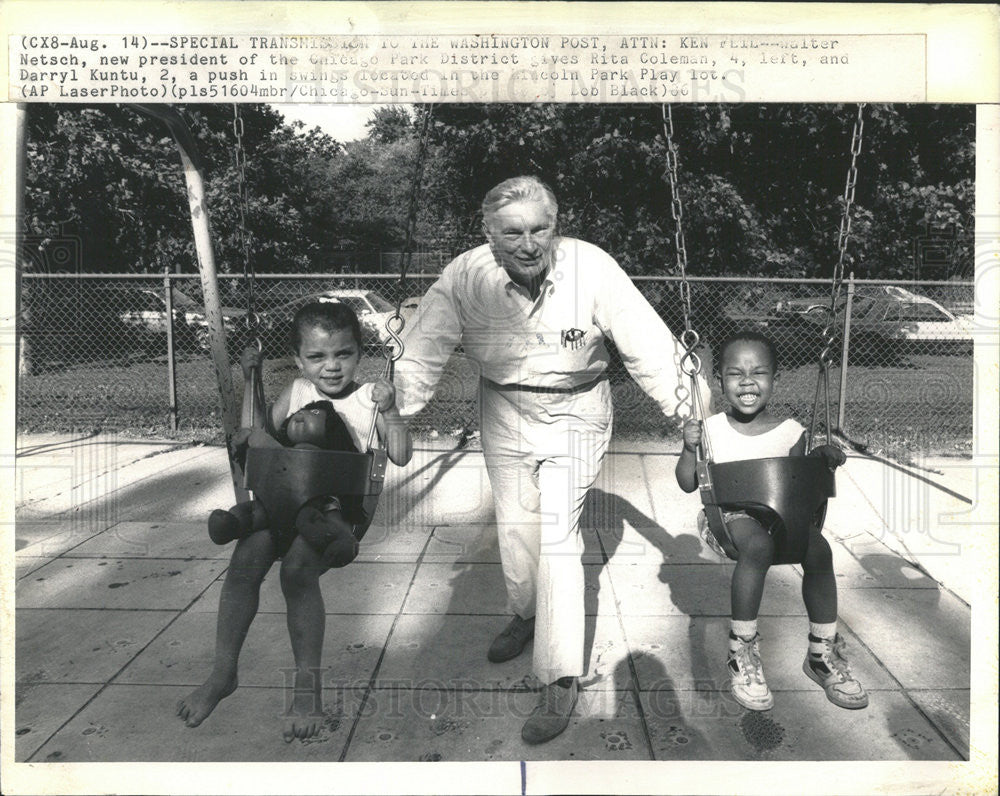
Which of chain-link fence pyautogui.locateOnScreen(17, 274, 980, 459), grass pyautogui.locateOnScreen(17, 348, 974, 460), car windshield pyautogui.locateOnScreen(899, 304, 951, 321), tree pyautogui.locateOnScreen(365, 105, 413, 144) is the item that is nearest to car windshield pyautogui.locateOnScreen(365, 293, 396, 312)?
chain-link fence pyautogui.locateOnScreen(17, 274, 980, 459)

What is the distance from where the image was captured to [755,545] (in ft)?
7.00

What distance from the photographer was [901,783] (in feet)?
7.07

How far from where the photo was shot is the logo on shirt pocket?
2.50 meters

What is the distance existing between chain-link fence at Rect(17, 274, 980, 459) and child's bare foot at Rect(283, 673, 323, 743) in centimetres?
443

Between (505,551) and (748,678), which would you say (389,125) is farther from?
(748,678)

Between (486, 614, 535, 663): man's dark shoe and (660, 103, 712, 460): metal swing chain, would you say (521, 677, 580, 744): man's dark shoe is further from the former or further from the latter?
(660, 103, 712, 460): metal swing chain

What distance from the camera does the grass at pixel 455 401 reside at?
22.2 ft

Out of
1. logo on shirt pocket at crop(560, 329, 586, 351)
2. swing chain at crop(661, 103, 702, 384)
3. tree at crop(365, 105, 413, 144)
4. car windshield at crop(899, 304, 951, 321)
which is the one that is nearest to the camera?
swing chain at crop(661, 103, 702, 384)

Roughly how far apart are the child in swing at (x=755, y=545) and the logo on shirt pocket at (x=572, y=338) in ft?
1.42

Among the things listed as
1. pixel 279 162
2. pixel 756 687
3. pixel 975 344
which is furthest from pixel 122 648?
pixel 279 162

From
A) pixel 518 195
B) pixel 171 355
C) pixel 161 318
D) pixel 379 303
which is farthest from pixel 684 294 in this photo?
pixel 161 318

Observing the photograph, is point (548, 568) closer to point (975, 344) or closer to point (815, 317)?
point (975, 344)

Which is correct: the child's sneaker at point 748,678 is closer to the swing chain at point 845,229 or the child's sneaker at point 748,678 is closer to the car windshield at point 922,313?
the swing chain at point 845,229

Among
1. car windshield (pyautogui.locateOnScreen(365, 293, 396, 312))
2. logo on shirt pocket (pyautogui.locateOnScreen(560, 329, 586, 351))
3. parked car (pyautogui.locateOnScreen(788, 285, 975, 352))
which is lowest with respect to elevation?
logo on shirt pocket (pyautogui.locateOnScreen(560, 329, 586, 351))
